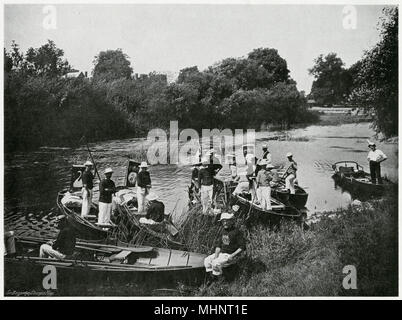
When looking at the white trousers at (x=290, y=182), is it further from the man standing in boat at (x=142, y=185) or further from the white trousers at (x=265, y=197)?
the man standing in boat at (x=142, y=185)

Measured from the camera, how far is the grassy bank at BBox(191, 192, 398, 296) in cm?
902

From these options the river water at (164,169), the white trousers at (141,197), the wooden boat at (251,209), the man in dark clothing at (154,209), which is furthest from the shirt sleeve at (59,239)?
the wooden boat at (251,209)

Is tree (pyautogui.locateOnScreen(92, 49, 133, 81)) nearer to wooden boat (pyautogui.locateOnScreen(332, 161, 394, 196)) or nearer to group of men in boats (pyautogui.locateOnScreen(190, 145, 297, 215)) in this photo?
group of men in boats (pyautogui.locateOnScreen(190, 145, 297, 215))

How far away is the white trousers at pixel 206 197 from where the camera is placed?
33.4 feet

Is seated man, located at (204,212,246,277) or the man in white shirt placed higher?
the man in white shirt

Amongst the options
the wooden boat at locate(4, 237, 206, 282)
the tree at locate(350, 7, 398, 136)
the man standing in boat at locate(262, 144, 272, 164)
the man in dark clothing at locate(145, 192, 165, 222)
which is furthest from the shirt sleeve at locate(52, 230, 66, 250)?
the tree at locate(350, 7, 398, 136)

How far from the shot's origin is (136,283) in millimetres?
8773

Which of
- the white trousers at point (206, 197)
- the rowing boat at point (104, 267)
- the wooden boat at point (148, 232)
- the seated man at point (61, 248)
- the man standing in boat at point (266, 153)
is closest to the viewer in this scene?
the rowing boat at point (104, 267)

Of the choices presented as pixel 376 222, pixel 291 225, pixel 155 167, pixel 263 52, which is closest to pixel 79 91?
pixel 155 167

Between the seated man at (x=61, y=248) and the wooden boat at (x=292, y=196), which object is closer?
the seated man at (x=61, y=248)

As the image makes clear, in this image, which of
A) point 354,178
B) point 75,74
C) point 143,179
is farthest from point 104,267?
point 354,178

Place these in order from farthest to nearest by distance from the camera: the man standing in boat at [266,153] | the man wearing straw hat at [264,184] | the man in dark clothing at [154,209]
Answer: the man standing in boat at [266,153] < the man wearing straw hat at [264,184] < the man in dark clothing at [154,209]

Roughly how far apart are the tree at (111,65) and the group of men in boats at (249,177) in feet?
9.98
